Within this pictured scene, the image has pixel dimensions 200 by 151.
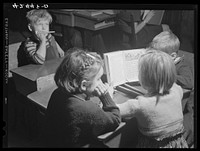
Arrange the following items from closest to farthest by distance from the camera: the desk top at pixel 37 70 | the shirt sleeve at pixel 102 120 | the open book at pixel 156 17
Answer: the shirt sleeve at pixel 102 120 < the desk top at pixel 37 70 < the open book at pixel 156 17

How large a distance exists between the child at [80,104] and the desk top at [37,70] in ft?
0.17

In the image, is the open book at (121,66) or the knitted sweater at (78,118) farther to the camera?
the open book at (121,66)

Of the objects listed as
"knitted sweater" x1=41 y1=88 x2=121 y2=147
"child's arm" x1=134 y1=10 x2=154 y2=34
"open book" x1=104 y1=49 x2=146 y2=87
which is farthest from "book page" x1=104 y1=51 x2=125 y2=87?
"child's arm" x1=134 y1=10 x2=154 y2=34

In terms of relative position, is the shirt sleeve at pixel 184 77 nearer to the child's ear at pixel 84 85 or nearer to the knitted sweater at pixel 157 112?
the knitted sweater at pixel 157 112

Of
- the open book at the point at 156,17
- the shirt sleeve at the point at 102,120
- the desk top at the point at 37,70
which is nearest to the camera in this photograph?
the shirt sleeve at the point at 102,120

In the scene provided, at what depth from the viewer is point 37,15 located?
69.0 inches

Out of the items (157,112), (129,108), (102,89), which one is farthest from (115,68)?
(157,112)

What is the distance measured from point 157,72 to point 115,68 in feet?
0.81

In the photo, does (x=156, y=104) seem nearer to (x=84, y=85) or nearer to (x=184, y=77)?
(x=184, y=77)

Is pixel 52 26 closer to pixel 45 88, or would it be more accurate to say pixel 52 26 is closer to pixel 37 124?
pixel 45 88

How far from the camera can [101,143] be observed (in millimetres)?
1684

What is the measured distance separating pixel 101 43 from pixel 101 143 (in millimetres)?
593

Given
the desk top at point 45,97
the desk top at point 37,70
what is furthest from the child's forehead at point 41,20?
the desk top at point 45,97

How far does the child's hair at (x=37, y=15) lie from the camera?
1.75 m
